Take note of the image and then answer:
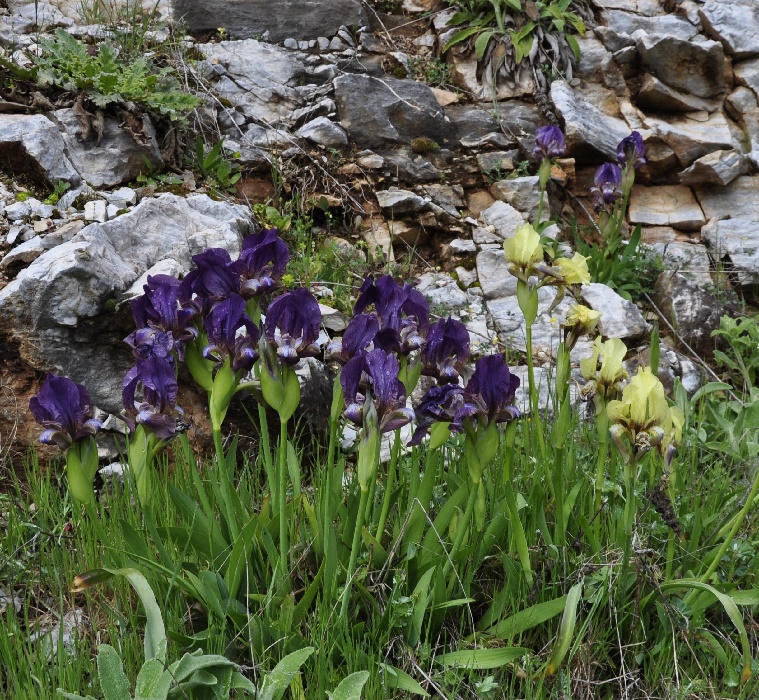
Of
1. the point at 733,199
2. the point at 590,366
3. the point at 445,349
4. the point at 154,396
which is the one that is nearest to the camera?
the point at 154,396

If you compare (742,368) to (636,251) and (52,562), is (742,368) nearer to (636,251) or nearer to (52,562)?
(636,251)

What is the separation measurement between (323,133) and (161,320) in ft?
10.8

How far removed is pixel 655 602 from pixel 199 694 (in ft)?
3.95

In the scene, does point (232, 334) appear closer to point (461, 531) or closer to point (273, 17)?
point (461, 531)

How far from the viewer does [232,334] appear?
175 centimetres

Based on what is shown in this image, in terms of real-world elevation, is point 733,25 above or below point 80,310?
above

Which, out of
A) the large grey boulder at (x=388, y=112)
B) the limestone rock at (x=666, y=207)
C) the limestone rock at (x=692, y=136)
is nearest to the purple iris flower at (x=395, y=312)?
the large grey boulder at (x=388, y=112)

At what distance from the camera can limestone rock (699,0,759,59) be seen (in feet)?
18.8

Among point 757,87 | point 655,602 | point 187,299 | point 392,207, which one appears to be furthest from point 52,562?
point 757,87

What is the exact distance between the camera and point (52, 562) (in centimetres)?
214

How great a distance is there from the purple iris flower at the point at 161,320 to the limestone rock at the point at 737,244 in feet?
13.7

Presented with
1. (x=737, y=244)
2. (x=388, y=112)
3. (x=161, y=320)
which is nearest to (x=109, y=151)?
(x=388, y=112)

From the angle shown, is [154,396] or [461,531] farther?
[461,531]

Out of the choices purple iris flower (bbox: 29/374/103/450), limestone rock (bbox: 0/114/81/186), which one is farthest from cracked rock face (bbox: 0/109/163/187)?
purple iris flower (bbox: 29/374/103/450)
